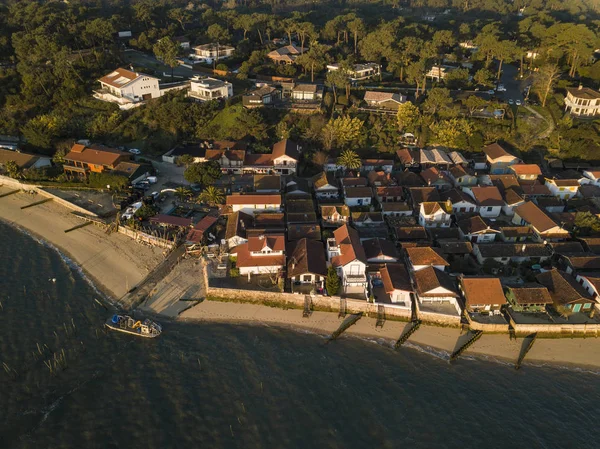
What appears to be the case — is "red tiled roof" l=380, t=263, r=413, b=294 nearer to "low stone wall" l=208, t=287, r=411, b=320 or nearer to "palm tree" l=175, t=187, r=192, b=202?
"low stone wall" l=208, t=287, r=411, b=320

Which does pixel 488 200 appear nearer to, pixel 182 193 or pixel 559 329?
pixel 559 329

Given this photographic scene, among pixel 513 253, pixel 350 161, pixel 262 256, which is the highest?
pixel 350 161

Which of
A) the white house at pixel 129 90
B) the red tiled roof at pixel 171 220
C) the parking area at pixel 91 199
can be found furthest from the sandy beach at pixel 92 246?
the white house at pixel 129 90

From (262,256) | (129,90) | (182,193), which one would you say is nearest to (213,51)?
(129,90)

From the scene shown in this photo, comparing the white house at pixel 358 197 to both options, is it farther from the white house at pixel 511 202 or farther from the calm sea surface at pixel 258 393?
the calm sea surface at pixel 258 393

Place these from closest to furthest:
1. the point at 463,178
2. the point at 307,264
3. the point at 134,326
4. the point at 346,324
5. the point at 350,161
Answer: the point at 134,326 → the point at 346,324 → the point at 307,264 → the point at 463,178 → the point at 350,161

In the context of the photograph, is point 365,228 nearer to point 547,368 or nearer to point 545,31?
point 547,368
